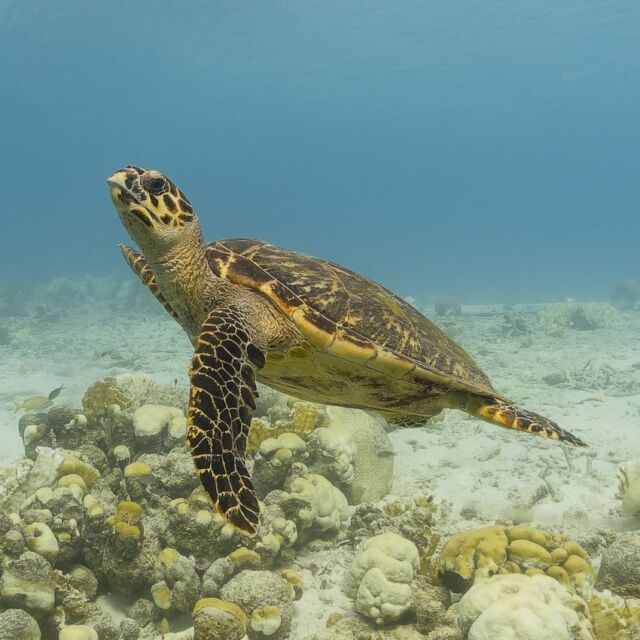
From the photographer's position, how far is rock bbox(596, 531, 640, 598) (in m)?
4.25

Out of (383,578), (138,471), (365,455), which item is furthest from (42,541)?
(365,455)

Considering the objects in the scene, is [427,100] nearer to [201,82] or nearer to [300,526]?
[201,82]

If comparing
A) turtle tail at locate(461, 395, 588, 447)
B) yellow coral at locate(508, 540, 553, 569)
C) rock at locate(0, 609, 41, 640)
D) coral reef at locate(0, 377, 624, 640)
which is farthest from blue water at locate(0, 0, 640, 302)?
yellow coral at locate(508, 540, 553, 569)

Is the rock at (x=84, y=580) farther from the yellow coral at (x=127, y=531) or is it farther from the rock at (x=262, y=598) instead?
the rock at (x=262, y=598)

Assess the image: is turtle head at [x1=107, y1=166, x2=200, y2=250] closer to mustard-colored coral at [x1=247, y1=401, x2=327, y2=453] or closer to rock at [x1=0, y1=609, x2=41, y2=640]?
rock at [x1=0, y1=609, x2=41, y2=640]

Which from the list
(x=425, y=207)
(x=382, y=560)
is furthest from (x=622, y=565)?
(x=425, y=207)

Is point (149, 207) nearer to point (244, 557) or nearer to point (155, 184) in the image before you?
point (155, 184)

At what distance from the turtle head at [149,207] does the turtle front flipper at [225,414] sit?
2.84 ft

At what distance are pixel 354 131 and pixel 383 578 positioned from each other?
16138cm

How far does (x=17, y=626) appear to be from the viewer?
11.8 ft

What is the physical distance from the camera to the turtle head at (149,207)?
3.49 meters

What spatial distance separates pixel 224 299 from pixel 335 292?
0.92m

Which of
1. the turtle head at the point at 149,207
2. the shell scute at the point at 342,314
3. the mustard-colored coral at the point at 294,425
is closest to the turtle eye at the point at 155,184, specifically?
the turtle head at the point at 149,207

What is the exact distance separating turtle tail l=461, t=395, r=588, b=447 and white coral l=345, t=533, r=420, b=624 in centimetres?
140
